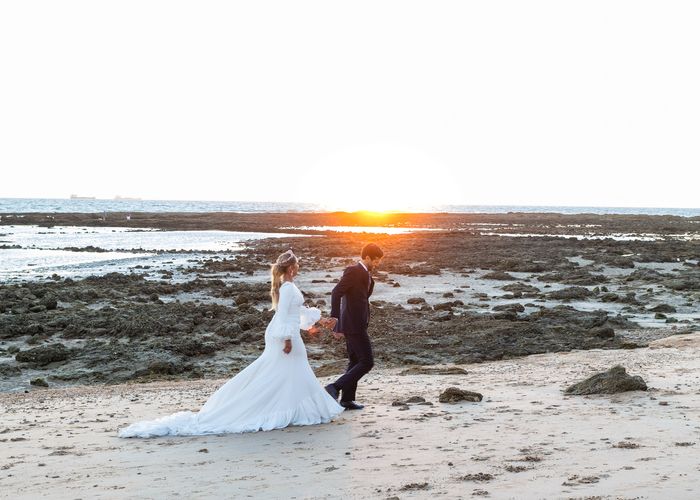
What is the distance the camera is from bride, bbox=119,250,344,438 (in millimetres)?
8148

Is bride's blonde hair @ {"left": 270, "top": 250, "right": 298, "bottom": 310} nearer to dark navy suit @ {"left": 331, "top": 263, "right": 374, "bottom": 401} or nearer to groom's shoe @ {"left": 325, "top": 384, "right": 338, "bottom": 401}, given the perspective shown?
dark navy suit @ {"left": 331, "top": 263, "right": 374, "bottom": 401}

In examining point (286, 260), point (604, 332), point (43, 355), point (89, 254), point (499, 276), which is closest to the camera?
point (286, 260)

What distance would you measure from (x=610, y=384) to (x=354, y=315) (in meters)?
3.17

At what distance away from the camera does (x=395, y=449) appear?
23.5ft

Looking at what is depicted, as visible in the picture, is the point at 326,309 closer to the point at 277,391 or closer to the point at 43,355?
the point at 43,355

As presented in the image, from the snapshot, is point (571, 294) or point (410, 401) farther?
point (571, 294)

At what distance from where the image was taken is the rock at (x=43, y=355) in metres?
13.1

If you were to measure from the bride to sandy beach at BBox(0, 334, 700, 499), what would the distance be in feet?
0.73

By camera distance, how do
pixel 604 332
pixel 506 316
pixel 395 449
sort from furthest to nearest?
pixel 506 316 < pixel 604 332 < pixel 395 449

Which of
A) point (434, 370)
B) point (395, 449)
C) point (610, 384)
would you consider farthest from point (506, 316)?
point (395, 449)

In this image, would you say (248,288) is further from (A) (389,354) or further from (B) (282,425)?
(B) (282,425)

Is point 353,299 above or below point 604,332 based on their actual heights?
above

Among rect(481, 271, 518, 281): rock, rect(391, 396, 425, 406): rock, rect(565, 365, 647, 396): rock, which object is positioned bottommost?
rect(391, 396, 425, 406): rock

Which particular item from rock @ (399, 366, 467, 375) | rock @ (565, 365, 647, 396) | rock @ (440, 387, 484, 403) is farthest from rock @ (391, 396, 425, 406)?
rock @ (399, 366, 467, 375)
